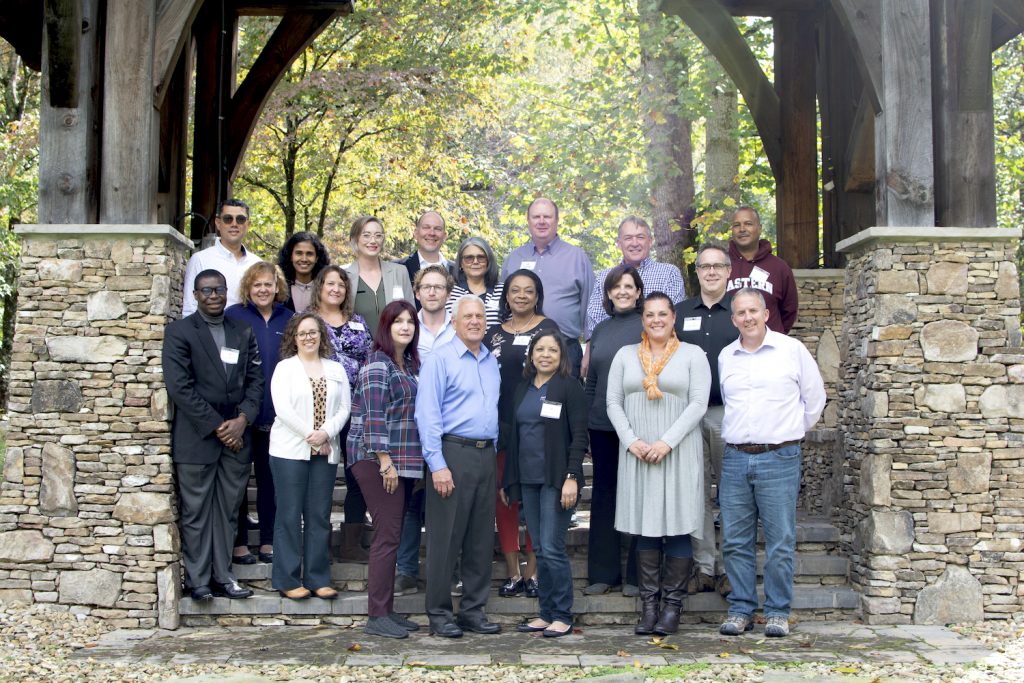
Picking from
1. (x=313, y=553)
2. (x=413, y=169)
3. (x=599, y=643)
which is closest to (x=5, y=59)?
(x=413, y=169)

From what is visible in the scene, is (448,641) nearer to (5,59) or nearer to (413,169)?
(413,169)

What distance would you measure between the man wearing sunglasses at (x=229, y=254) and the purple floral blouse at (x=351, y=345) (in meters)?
0.60

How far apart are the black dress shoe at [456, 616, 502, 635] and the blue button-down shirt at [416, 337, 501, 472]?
2.47 ft

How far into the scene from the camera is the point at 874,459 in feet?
18.1

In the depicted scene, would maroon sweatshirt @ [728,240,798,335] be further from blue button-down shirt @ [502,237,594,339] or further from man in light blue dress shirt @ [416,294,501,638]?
man in light blue dress shirt @ [416,294,501,638]

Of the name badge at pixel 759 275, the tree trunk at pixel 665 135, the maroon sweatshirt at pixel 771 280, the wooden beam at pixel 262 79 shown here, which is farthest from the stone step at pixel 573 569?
the tree trunk at pixel 665 135

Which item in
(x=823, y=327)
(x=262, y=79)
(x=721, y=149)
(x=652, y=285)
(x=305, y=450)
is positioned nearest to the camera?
(x=305, y=450)

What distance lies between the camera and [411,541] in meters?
5.45

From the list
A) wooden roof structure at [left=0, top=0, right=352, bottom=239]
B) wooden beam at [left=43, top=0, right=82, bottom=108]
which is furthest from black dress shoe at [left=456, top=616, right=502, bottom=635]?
wooden beam at [left=43, top=0, right=82, bottom=108]

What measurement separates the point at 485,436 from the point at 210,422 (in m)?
1.35

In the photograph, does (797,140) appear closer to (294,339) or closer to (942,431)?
(942,431)

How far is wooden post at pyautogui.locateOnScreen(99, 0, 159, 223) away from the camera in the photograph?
5.55m

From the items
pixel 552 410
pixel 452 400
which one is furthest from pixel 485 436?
pixel 552 410

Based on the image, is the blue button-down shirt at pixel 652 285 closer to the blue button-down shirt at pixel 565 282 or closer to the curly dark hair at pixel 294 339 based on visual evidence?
the blue button-down shirt at pixel 565 282
